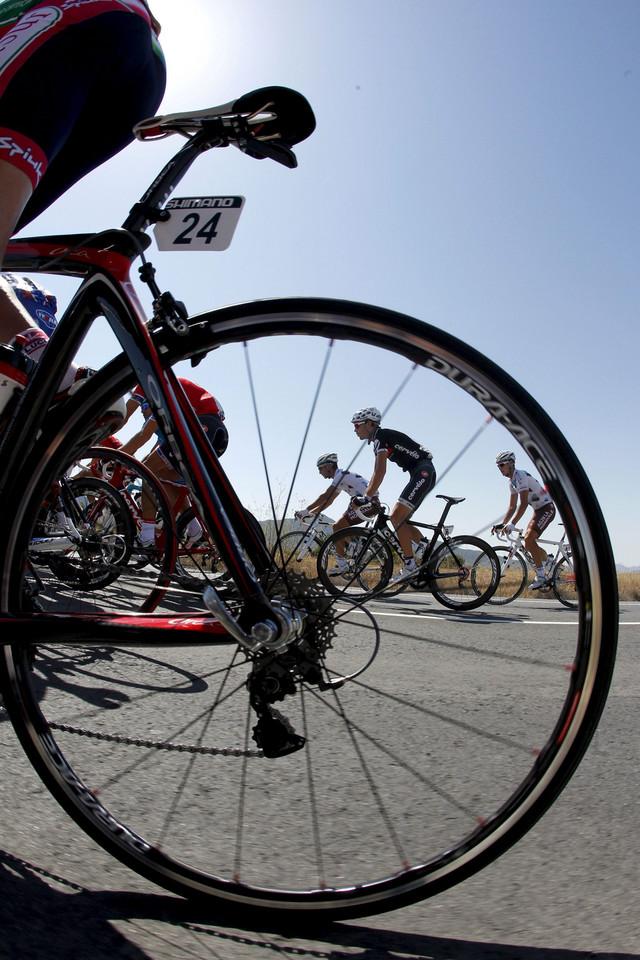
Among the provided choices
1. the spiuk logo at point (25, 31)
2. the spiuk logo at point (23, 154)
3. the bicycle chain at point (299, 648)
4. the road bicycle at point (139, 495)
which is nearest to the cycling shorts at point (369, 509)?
the bicycle chain at point (299, 648)

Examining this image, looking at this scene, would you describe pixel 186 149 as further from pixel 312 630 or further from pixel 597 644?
pixel 597 644

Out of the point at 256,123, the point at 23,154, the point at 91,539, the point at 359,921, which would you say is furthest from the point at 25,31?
the point at 91,539

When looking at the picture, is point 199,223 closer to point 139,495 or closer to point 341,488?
point 341,488

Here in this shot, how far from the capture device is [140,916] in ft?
3.75

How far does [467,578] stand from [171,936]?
295 inches

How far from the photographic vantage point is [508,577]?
29.8 ft

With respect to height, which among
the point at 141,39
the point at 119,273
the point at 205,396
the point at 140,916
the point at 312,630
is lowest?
the point at 140,916

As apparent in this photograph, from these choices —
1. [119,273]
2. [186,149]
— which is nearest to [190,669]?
[119,273]

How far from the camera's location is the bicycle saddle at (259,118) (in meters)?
1.32

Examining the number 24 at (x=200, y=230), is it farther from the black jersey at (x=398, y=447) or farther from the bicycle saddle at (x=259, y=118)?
the black jersey at (x=398, y=447)

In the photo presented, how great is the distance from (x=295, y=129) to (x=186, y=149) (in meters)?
0.23

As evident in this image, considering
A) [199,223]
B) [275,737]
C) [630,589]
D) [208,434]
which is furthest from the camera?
[630,589]

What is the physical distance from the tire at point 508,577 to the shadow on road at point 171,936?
7.42 m

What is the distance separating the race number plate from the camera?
1.31 metres
